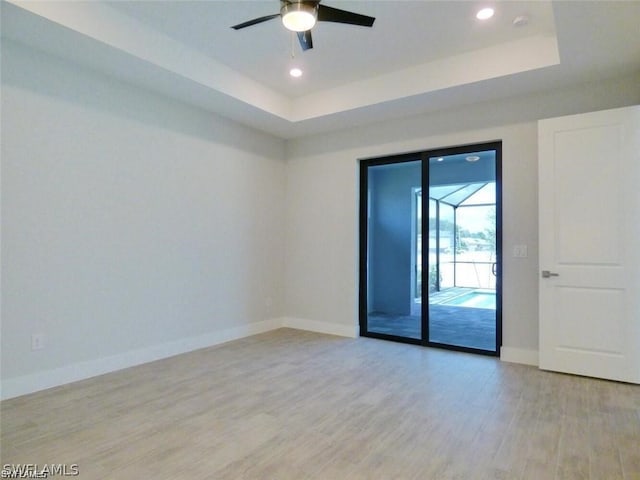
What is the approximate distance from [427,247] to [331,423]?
2664 mm

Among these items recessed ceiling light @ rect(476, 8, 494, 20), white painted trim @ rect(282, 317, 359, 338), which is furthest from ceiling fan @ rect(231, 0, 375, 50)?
white painted trim @ rect(282, 317, 359, 338)

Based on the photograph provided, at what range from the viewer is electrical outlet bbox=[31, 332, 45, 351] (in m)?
3.05

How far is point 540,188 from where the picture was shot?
3637 mm

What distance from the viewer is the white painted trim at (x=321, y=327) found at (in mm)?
4978

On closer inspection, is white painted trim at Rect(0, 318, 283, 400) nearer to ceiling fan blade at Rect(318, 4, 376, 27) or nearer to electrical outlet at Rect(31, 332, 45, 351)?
electrical outlet at Rect(31, 332, 45, 351)

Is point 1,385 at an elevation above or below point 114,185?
below

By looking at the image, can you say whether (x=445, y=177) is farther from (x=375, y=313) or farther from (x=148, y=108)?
(x=148, y=108)

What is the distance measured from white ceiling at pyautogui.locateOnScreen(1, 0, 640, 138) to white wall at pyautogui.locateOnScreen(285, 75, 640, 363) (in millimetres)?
200

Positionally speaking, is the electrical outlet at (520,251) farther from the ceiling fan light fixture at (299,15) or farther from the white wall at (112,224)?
the white wall at (112,224)

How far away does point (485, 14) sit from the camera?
2.98 metres

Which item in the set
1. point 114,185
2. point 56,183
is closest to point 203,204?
point 114,185

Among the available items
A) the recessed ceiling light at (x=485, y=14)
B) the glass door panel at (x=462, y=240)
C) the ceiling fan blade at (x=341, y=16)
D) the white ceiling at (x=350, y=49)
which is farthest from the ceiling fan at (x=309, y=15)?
the glass door panel at (x=462, y=240)

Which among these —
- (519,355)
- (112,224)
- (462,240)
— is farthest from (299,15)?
(462,240)

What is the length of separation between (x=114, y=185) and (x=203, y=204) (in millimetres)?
1049
